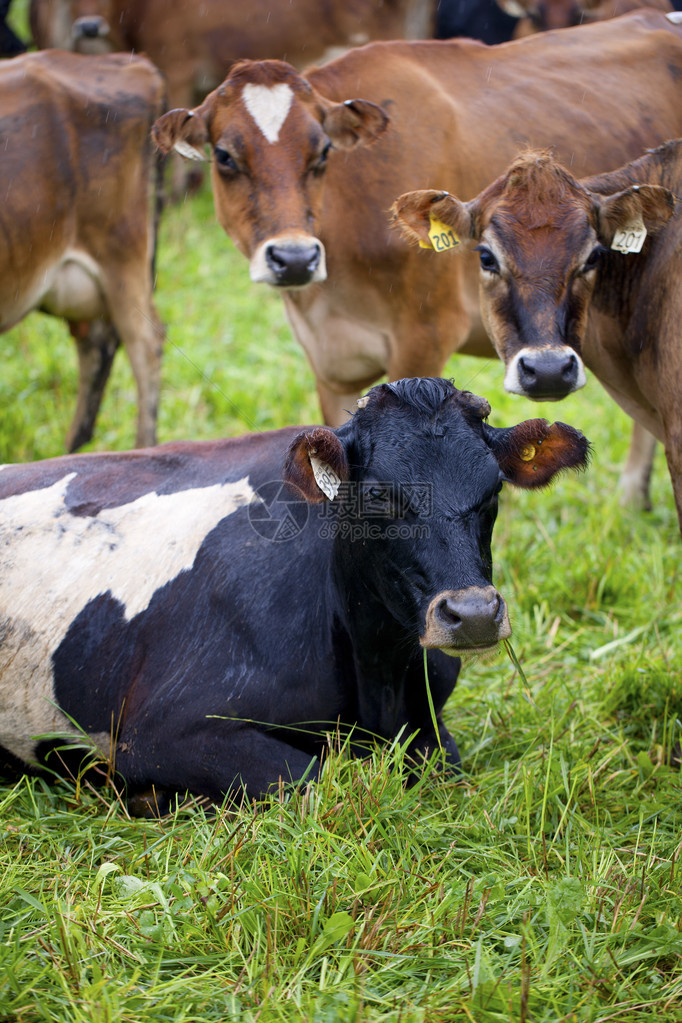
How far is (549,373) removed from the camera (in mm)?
3879

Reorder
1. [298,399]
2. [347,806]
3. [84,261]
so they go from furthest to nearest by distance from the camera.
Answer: [298,399] → [84,261] → [347,806]

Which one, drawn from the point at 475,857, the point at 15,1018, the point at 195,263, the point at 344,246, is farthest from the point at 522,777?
the point at 195,263

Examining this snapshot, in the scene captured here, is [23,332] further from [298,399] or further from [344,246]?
[344,246]

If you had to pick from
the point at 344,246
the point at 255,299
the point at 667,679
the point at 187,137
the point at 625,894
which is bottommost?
the point at 255,299

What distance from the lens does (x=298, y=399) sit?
716cm

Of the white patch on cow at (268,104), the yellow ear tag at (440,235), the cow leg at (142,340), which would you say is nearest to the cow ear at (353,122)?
the white patch on cow at (268,104)

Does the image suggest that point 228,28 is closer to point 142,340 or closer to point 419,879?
point 142,340

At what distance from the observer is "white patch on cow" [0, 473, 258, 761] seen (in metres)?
A: 3.42

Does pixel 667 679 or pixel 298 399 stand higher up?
pixel 667 679

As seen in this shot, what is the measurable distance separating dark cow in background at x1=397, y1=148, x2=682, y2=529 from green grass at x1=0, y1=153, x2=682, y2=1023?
1.02 m

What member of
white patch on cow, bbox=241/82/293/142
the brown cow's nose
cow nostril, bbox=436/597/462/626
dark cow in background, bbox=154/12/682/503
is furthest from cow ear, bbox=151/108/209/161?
the brown cow's nose

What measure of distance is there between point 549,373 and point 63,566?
6.42 ft

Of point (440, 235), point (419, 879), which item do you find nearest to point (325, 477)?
point (419, 879)

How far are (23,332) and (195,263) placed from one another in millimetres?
2417
